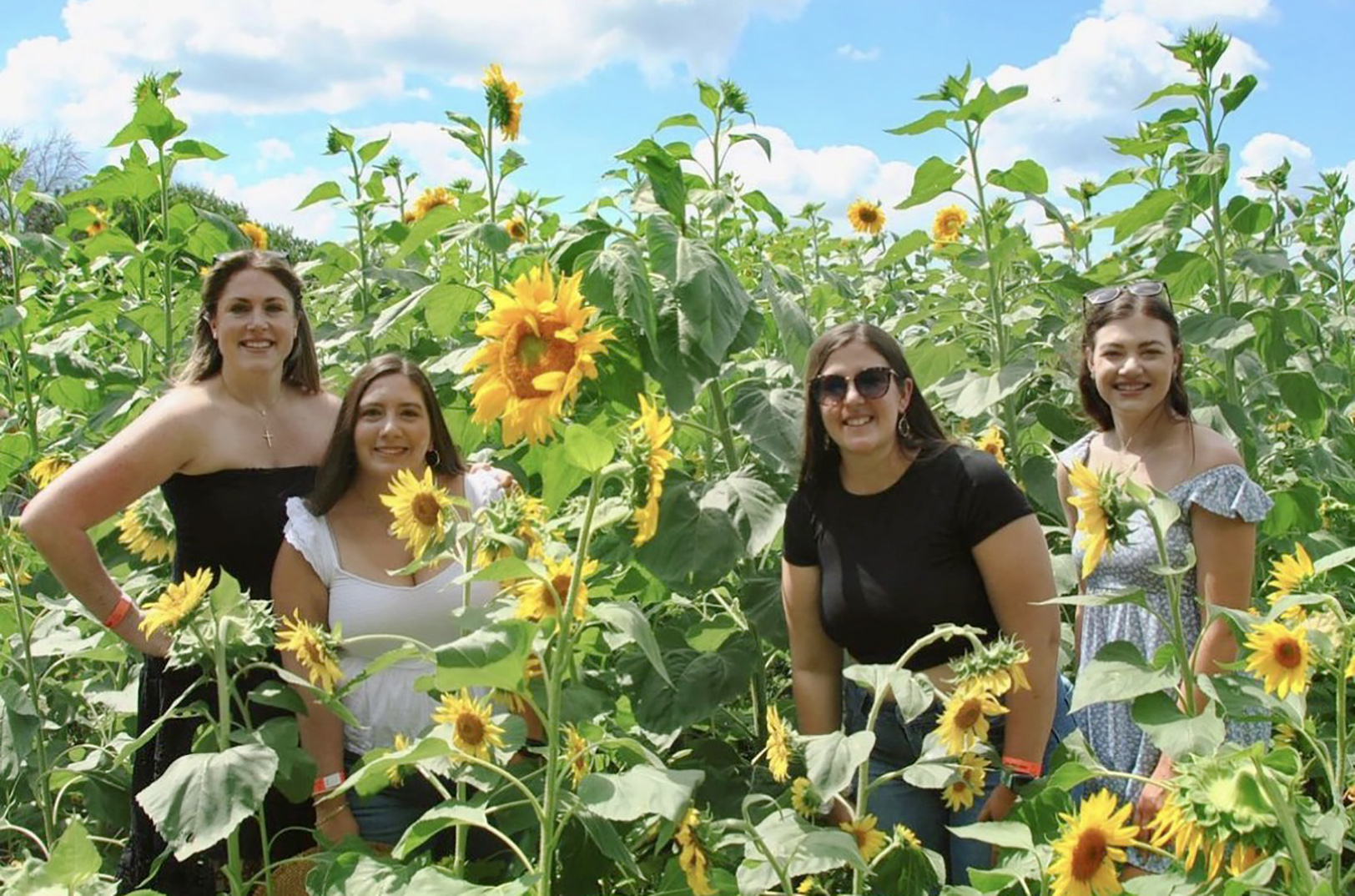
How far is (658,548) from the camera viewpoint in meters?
2.18

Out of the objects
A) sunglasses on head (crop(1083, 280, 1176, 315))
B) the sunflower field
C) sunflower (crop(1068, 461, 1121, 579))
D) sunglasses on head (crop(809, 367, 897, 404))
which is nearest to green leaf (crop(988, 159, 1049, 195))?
the sunflower field

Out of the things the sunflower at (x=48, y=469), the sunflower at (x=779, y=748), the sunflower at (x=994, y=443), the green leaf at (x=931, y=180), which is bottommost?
the sunflower at (x=779, y=748)

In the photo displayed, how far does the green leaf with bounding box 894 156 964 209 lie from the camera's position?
282cm

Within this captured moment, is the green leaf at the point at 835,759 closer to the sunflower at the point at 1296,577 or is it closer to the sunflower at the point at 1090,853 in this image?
the sunflower at the point at 1090,853

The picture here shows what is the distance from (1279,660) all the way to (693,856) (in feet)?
2.54

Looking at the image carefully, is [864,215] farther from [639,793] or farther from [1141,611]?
[639,793]

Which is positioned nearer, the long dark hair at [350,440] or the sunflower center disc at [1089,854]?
the sunflower center disc at [1089,854]

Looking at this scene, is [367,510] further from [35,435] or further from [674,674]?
[35,435]

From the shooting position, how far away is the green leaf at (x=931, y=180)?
282cm

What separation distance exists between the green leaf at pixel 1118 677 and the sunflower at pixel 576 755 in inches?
23.6

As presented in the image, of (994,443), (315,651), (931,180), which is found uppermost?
(931,180)

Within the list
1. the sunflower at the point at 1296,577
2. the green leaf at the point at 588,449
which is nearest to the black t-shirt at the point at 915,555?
the sunflower at the point at 1296,577

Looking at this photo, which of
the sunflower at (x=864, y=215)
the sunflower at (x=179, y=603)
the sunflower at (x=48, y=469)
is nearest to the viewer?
the sunflower at (x=179, y=603)

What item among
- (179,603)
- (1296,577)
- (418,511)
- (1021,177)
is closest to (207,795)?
(179,603)
